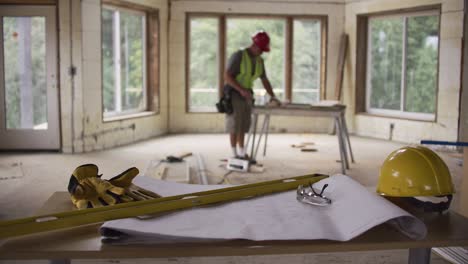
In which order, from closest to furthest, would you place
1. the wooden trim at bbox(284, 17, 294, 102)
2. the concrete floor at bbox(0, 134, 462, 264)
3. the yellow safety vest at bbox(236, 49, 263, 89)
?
the concrete floor at bbox(0, 134, 462, 264)
the yellow safety vest at bbox(236, 49, 263, 89)
the wooden trim at bbox(284, 17, 294, 102)

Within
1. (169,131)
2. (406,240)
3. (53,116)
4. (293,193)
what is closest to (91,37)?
(53,116)

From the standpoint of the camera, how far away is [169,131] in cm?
1059

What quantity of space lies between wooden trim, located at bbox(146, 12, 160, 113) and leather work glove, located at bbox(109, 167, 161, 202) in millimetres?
8204

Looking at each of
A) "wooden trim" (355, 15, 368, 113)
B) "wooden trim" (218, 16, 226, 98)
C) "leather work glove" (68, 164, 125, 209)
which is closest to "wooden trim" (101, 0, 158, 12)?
"wooden trim" (218, 16, 226, 98)

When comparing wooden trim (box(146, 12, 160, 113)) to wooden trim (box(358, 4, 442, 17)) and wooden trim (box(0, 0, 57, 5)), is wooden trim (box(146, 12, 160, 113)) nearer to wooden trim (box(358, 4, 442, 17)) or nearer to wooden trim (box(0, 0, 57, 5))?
wooden trim (box(0, 0, 57, 5))

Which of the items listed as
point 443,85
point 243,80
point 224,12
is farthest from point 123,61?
point 443,85

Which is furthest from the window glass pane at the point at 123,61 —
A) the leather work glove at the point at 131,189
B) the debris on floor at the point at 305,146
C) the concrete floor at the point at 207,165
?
the leather work glove at the point at 131,189

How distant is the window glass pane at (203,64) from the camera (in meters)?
10.6

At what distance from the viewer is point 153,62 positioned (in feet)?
33.1

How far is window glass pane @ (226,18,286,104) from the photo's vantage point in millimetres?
10703

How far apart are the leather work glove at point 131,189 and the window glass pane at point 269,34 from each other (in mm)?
8727

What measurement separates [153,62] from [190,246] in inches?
348

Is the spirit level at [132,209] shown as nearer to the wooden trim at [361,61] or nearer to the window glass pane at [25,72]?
the window glass pane at [25,72]

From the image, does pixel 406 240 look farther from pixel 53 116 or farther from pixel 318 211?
pixel 53 116
